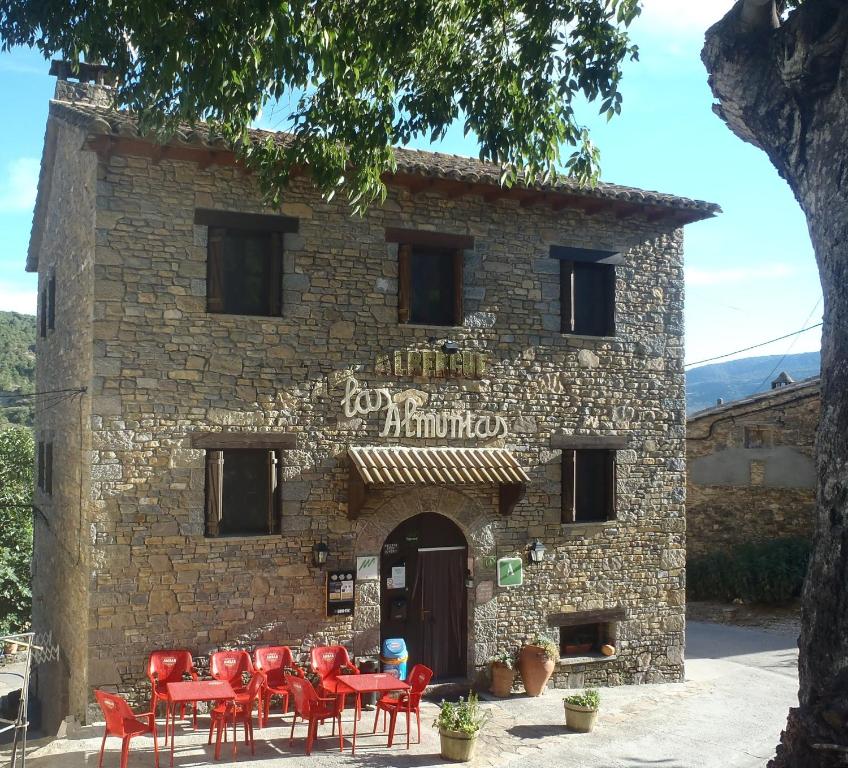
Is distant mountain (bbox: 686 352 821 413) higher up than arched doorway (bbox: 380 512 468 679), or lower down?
higher up

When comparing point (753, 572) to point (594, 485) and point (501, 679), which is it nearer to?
point (594, 485)

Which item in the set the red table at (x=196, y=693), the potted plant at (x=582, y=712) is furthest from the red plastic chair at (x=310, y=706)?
the potted plant at (x=582, y=712)

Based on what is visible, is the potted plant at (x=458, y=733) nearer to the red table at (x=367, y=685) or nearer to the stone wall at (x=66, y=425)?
the red table at (x=367, y=685)

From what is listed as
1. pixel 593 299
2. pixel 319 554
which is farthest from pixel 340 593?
pixel 593 299

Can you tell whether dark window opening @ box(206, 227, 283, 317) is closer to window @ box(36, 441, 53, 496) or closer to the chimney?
the chimney

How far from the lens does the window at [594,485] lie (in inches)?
495

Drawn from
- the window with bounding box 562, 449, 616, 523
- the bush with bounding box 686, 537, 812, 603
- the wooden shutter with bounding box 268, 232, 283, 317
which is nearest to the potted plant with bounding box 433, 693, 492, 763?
the window with bounding box 562, 449, 616, 523

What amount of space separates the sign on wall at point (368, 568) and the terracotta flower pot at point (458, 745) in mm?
2468

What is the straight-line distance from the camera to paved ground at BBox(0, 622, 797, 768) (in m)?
8.95

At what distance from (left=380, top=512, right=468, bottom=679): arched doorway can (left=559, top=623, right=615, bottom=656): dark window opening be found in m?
1.65

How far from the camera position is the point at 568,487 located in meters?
12.2

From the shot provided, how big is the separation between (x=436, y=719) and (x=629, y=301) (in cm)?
648

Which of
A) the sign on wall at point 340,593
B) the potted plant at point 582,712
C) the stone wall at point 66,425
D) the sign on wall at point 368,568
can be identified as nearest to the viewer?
the potted plant at point 582,712

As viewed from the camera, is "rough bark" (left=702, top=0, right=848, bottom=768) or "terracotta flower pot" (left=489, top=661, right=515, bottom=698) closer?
"rough bark" (left=702, top=0, right=848, bottom=768)
